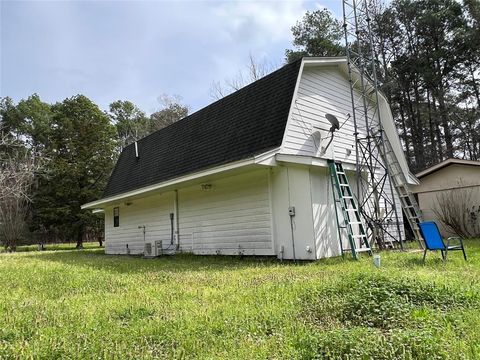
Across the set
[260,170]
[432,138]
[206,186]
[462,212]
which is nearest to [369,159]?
[260,170]

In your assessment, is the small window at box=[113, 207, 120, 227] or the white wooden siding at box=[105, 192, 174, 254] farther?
the small window at box=[113, 207, 120, 227]

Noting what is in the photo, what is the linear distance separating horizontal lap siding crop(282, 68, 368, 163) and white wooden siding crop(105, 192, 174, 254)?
5.23 meters

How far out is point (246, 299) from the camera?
4.34 meters

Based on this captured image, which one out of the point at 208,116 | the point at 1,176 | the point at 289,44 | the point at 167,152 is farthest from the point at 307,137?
the point at 289,44

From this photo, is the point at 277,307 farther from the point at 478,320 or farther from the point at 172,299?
the point at 478,320

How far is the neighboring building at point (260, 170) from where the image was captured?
28.5 feet

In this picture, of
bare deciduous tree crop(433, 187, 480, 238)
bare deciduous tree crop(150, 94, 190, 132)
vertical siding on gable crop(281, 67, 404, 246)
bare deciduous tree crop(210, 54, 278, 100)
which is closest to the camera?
vertical siding on gable crop(281, 67, 404, 246)

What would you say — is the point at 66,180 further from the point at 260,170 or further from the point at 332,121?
the point at 332,121

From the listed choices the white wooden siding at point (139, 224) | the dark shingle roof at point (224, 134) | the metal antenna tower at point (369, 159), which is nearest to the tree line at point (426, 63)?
the metal antenna tower at point (369, 159)

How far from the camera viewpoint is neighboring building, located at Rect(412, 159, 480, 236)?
1374cm

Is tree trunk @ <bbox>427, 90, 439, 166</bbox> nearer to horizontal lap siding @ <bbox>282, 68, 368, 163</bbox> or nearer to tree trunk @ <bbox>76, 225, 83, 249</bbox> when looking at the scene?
horizontal lap siding @ <bbox>282, 68, 368, 163</bbox>

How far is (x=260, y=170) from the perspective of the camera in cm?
941

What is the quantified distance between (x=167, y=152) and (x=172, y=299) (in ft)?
32.6

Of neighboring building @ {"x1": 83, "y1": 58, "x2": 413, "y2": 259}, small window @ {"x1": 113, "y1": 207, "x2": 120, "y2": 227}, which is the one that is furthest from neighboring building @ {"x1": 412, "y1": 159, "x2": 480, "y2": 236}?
small window @ {"x1": 113, "y1": 207, "x2": 120, "y2": 227}
